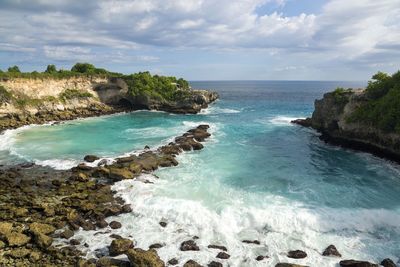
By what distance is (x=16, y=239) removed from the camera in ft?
68.6

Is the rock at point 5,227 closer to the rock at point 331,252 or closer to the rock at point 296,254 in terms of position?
the rock at point 296,254

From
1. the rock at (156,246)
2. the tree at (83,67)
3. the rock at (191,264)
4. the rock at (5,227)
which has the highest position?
the tree at (83,67)

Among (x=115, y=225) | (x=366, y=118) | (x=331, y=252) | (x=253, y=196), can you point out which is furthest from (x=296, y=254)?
(x=366, y=118)

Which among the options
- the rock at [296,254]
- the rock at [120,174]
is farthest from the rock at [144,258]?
the rock at [120,174]

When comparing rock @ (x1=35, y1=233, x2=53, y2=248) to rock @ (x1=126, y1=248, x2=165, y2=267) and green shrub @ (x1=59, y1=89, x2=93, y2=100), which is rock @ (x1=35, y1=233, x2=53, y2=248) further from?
green shrub @ (x1=59, y1=89, x2=93, y2=100)

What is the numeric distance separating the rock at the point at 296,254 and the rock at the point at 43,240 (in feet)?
43.8

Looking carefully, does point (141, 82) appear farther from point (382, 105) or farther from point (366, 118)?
point (382, 105)

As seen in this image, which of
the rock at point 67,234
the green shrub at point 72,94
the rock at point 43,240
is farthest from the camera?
the green shrub at point 72,94

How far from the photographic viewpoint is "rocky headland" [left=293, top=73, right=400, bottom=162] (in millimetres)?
38469

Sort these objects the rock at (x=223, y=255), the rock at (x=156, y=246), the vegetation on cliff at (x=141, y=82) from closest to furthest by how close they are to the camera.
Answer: the rock at (x=223, y=255), the rock at (x=156, y=246), the vegetation on cliff at (x=141, y=82)

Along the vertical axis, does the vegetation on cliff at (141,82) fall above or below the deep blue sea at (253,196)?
above

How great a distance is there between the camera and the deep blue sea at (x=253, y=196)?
2152 cm

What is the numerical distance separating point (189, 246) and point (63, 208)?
1007 cm

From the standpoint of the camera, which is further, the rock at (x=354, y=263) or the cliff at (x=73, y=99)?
the cliff at (x=73, y=99)
